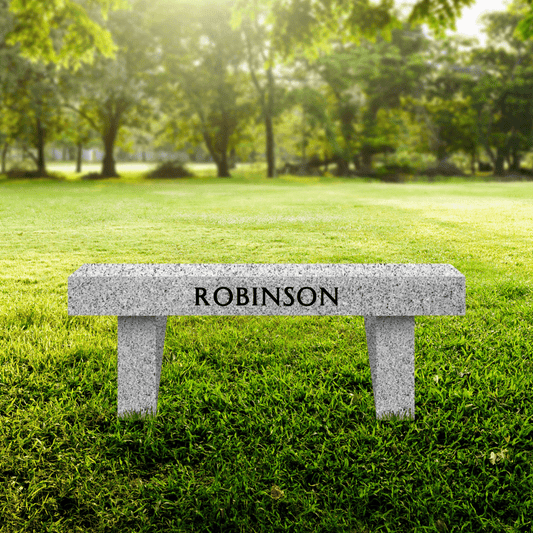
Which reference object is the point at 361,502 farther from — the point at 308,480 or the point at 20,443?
the point at 20,443

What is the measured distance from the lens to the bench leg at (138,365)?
3.19 m

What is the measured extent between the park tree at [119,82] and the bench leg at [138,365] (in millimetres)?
24550

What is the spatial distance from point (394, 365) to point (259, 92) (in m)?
34.2

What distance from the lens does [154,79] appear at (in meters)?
34.7

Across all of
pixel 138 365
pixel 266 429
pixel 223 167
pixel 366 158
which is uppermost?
pixel 366 158

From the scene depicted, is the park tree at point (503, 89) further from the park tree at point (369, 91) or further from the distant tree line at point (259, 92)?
the park tree at point (369, 91)

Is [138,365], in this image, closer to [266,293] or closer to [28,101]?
[266,293]

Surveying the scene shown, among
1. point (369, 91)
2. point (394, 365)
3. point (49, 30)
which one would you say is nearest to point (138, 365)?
point (394, 365)

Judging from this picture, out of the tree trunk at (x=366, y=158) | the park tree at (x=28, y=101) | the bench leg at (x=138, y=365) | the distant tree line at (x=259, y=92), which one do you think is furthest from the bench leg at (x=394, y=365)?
the tree trunk at (x=366, y=158)

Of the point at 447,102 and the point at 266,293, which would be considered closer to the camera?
the point at 266,293

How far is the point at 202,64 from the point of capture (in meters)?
36.2

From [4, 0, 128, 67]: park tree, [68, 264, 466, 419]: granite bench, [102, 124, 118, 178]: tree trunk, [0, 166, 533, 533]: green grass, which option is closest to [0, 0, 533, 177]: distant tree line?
[102, 124, 118, 178]: tree trunk

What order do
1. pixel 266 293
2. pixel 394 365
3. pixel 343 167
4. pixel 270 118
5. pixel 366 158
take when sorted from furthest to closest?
1. pixel 366 158
2. pixel 343 167
3. pixel 270 118
4. pixel 394 365
5. pixel 266 293

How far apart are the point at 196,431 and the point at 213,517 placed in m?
0.76
